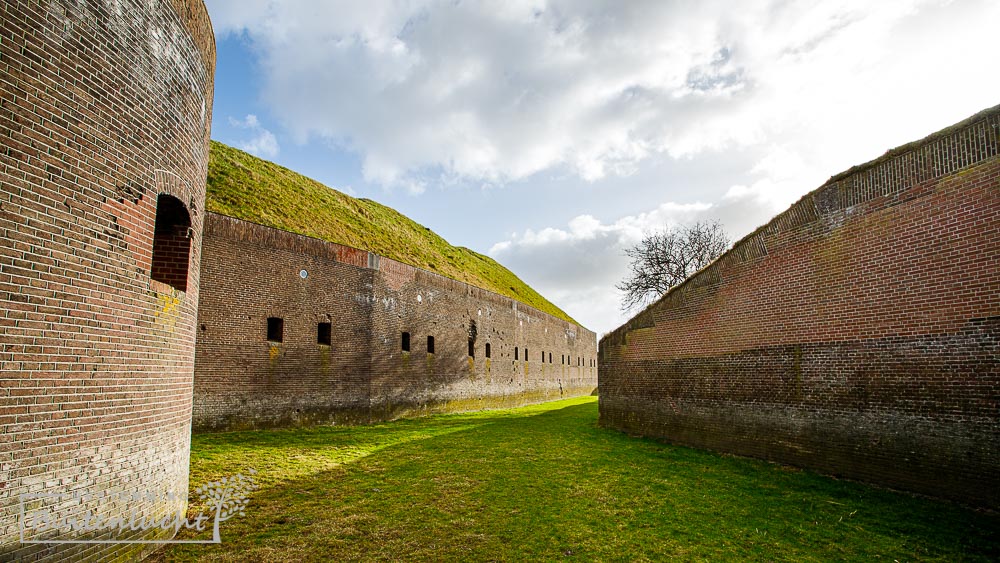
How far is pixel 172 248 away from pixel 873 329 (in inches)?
379

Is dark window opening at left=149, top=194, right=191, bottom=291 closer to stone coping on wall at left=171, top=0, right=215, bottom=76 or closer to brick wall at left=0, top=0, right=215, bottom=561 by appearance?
brick wall at left=0, top=0, right=215, bottom=561

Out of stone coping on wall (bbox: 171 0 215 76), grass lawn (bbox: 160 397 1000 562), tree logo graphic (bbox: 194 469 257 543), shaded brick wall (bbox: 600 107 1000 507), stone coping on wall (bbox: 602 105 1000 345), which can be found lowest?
grass lawn (bbox: 160 397 1000 562)

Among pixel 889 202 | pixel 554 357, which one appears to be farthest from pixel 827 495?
pixel 554 357

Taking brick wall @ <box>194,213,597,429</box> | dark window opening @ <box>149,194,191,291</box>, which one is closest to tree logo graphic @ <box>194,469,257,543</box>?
dark window opening @ <box>149,194,191,291</box>

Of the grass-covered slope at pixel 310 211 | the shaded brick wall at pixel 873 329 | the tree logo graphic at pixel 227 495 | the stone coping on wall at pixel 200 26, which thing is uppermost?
the grass-covered slope at pixel 310 211

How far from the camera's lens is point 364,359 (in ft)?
48.8

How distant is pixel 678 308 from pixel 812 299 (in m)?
3.17

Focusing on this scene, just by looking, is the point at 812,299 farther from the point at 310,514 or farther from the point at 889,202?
the point at 310,514

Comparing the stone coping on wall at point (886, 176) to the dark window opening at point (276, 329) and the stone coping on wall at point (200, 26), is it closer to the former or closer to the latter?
the stone coping on wall at point (200, 26)

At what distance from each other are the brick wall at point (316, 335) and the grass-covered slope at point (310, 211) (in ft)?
5.48

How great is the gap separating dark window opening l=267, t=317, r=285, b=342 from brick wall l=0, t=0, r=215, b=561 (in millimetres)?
7513

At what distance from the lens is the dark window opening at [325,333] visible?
13825 millimetres

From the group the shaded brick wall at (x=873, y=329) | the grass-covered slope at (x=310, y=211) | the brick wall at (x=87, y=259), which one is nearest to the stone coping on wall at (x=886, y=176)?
the shaded brick wall at (x=873, y=329)

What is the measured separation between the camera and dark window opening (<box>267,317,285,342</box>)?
12.7 m
